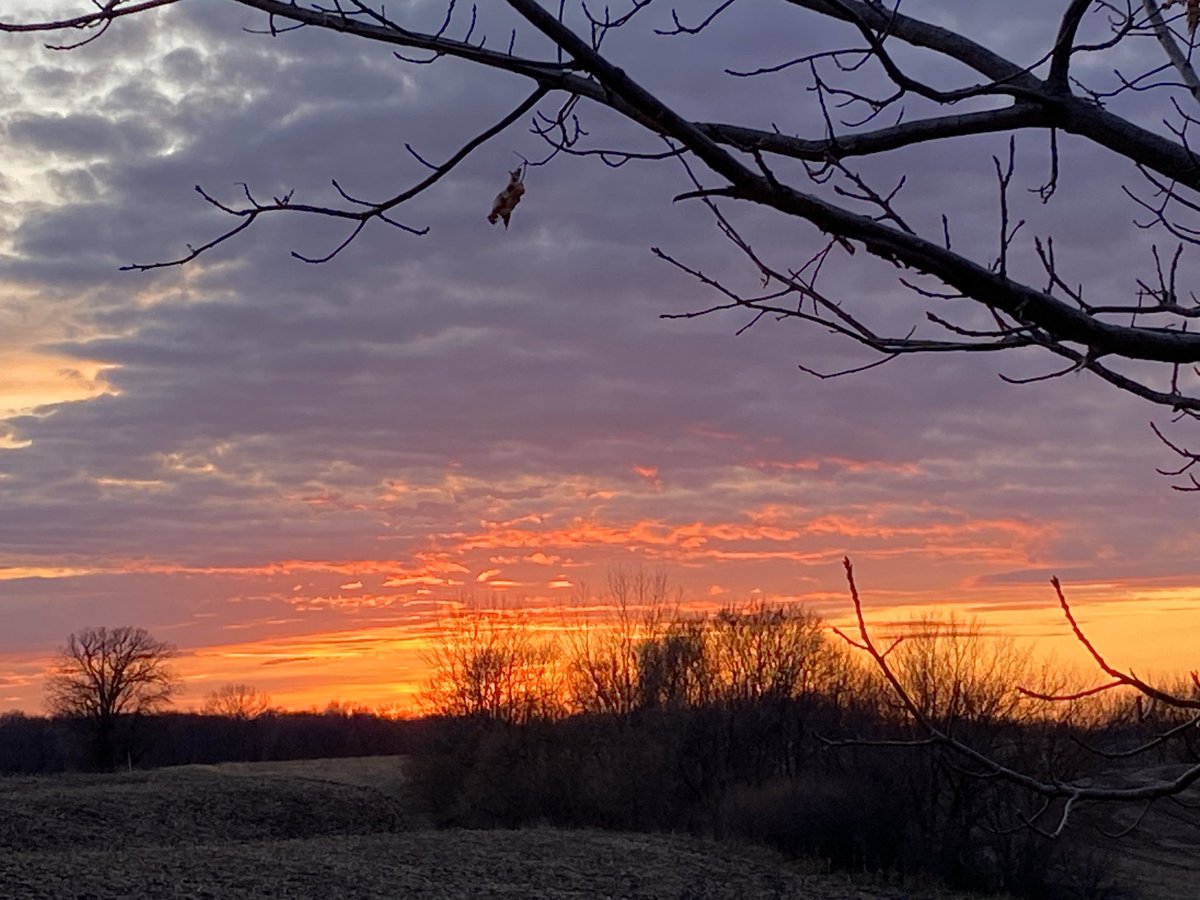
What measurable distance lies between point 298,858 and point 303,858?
9 cm

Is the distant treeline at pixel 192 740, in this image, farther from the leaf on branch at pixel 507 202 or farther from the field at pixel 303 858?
the leaf on branch at pixel 507 202

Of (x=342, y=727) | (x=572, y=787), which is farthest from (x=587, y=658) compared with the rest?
(x=342, y=727)

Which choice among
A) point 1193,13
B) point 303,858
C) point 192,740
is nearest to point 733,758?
point 303,858

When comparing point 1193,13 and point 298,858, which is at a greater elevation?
point 1193,13

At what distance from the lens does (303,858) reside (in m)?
23.8

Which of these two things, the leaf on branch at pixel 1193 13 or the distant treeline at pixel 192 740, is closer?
the leaf on branch at pixel 1193 13

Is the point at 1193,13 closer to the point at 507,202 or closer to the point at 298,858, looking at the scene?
the point at 507,202

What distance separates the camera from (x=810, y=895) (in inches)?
958

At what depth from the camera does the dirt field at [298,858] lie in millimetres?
20703

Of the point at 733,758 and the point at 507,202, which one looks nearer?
the point at 507,202

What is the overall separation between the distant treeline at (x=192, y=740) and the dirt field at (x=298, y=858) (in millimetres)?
27037

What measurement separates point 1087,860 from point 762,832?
712 centimetres

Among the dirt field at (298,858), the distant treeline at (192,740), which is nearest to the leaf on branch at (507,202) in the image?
the dirt field at (298,858)

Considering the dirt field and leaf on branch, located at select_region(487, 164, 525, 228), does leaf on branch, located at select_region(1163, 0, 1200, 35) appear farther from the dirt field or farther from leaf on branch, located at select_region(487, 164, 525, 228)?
the dirt field
